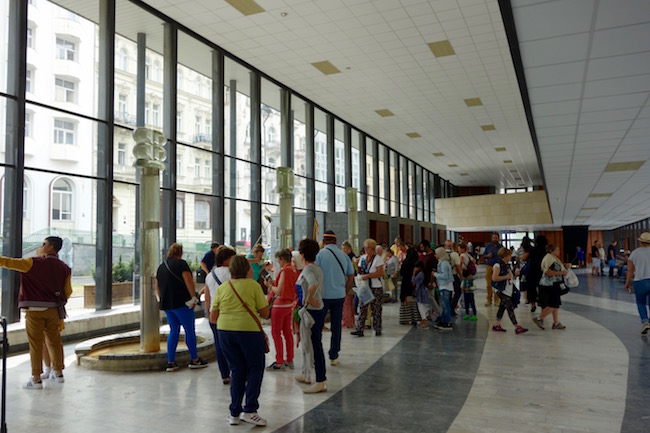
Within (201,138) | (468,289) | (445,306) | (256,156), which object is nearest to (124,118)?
(201,138)

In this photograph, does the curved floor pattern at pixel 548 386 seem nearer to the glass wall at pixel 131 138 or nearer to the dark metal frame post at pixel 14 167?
the glass wall at pixel 131 138

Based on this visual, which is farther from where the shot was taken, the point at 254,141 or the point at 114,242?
the point at 254,141

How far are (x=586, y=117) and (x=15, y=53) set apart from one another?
332 inches

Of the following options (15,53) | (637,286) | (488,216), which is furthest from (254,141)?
(488,216)

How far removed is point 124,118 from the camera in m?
8.82

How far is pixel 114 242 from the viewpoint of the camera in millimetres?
8422

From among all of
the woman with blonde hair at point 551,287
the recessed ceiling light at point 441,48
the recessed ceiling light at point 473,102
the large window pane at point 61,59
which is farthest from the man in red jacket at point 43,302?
the recessed ceiling light at point 473,102

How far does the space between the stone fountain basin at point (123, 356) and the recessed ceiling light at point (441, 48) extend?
25.6 feet

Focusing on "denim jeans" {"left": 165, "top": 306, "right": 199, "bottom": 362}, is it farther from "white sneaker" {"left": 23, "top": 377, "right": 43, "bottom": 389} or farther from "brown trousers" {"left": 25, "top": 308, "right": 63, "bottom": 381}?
"white sneaker" {"left": 23, "top": 377, "right": 43, "bottom": 389}

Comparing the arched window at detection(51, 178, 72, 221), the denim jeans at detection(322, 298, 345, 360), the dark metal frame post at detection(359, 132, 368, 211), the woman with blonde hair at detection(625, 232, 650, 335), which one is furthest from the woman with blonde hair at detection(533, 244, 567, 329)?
the dark metal frame post at detection(359, 132, 368, 211)

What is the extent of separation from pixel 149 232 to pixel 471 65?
885 centimetres

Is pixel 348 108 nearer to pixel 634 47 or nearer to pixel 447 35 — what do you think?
pixel 447 35

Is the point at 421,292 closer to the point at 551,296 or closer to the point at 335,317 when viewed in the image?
the point at 551,296

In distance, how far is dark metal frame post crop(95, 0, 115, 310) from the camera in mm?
8180
